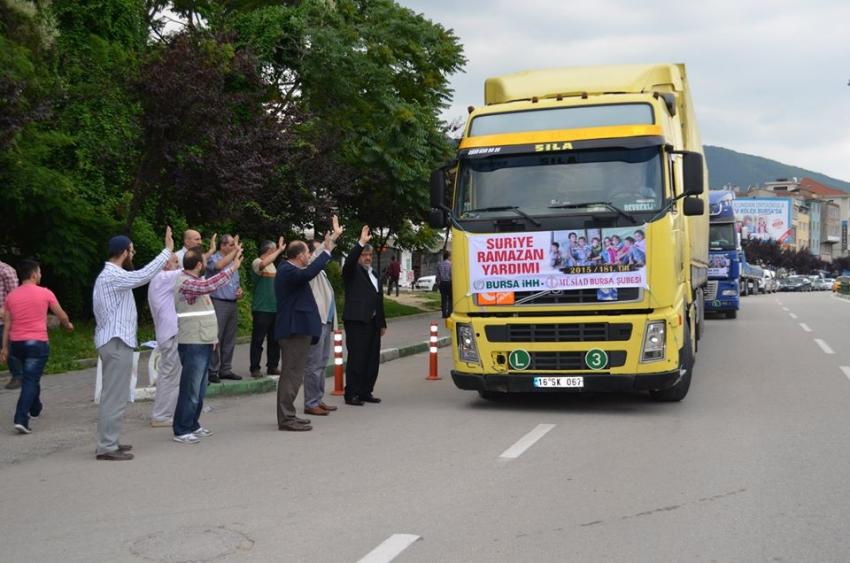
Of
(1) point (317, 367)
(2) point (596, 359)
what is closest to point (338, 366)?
(1) point (317, 367)

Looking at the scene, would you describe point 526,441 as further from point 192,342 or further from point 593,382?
point 192,342

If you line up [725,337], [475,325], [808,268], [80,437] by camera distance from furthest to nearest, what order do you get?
1. [808,268]
2. [725,337]
3. [475,325]
4. [80,437]

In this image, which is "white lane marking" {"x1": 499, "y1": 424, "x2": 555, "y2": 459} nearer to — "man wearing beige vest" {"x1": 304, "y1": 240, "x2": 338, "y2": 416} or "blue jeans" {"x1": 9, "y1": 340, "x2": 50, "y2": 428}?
"man wearing beige vest" {"x1": 304, "y1": 240, "x2": 338, "y2": 416}

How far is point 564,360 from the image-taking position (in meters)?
9.88

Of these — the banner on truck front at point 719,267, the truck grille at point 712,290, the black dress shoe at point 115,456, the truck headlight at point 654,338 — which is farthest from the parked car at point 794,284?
the black dress shoe at point 115,456

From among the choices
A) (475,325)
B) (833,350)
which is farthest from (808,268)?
(475,325)

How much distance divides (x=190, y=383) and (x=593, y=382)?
402 cm

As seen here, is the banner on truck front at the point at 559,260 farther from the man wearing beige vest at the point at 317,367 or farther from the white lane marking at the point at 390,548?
the white lane marking at the point at 390,548

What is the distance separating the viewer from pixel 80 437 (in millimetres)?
9227

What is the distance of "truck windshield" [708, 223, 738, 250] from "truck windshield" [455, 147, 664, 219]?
19.7 metres

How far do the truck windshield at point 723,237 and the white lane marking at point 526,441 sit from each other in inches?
827

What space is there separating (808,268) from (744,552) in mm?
146775

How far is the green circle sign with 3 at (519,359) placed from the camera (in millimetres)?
9984

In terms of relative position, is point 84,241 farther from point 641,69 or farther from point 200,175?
point 641,69
